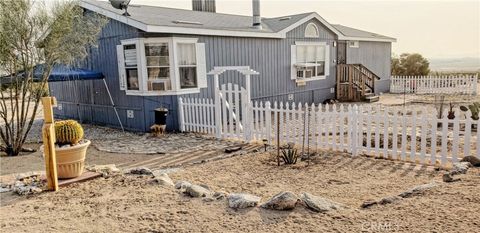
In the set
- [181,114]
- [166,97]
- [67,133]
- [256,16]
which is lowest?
[181,114]

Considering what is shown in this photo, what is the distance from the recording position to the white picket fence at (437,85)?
720 inches

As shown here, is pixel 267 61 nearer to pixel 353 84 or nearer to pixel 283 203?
pixel 353 84

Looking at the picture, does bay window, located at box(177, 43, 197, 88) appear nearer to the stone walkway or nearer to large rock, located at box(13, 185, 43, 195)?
the stone walkway

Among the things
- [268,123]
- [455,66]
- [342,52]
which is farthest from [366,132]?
[455,66]

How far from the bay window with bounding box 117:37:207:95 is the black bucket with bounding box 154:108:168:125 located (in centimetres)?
71

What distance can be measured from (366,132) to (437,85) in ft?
47.1

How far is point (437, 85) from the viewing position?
19.5 metres

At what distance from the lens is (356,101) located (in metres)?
16.0

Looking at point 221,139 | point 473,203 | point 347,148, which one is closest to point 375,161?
point 347,148

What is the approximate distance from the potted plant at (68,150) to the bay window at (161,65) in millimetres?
4323

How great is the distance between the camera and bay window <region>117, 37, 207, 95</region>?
9531 millimetres

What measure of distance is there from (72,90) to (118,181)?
875 centimetres

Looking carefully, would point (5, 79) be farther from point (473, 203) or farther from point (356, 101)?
point (356, 101)

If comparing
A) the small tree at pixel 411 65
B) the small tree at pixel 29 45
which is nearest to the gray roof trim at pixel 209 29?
the small tree at pixel 29 45
